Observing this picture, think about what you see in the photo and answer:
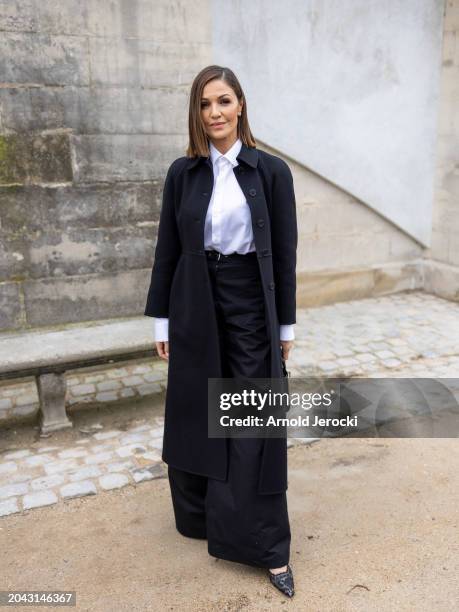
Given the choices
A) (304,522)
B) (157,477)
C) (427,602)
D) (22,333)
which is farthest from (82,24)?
(427,602)

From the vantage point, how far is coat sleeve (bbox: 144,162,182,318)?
280cm

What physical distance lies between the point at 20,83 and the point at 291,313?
3.10 metres

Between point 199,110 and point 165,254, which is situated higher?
point 199,110

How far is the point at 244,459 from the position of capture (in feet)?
8.71

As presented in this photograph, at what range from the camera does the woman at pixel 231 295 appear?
261cm

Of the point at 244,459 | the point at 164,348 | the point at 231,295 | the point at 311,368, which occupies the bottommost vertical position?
the point at 311,368

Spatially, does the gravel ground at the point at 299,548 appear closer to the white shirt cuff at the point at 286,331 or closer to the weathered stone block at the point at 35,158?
the white shirt cuff at the point at 286,331

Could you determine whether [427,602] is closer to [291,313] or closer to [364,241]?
[291,313]

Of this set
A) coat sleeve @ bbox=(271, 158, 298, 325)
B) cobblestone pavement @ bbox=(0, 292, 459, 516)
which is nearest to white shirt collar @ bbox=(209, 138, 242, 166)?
coat sleeve @ bbox=(271, 158, 298, 325)

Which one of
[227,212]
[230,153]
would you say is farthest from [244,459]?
[230,153]

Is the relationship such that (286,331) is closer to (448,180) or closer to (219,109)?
(219,109)

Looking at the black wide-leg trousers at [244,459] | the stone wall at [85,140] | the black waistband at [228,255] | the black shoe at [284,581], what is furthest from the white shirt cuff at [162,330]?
the stone wall at [85,140]

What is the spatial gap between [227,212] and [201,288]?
34 centimetres

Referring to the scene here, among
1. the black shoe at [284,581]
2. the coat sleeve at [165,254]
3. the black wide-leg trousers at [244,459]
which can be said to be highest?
the coat sleeve at [165,254]
